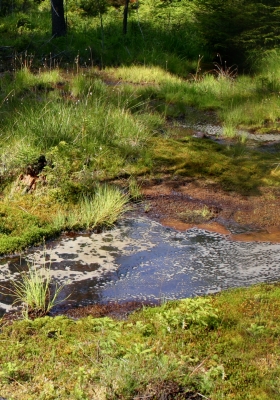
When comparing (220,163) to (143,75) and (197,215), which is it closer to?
(197,215)

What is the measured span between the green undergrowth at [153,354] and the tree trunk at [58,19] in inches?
568

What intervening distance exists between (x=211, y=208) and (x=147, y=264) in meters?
1.67

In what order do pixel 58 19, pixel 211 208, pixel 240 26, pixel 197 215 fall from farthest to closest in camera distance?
pixel 58 19
pixel 240 26
pixel 211 208
pixel 197 215

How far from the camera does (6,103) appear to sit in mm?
9625

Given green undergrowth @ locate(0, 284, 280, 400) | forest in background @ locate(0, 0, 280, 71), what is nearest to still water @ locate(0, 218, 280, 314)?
green undergrowth @ locate(0, 284, 280, 400)

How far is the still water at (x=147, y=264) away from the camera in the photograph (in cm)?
507

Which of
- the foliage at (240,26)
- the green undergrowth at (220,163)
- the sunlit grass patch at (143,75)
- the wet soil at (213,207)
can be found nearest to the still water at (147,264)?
the wet soil at (213,207)

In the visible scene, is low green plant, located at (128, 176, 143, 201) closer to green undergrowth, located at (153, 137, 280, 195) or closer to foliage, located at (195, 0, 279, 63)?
green undergrowth, located at (153, 137, 280, 195)

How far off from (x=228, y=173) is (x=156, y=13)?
15246 mm

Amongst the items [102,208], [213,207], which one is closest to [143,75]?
[213,207]

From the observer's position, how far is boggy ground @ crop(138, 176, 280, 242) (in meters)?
6.55

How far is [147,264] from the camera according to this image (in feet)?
18.3

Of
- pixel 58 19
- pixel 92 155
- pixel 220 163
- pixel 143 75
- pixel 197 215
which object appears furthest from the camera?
pixel 58 19

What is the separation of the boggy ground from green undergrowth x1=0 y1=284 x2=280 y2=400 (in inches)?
71.4
